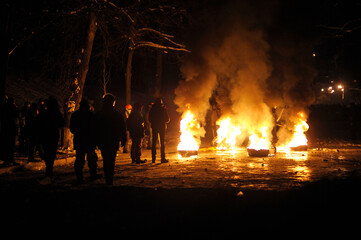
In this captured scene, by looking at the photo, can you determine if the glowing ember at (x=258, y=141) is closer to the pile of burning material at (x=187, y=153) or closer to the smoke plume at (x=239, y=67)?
the smoke plume at (x=239, y=67)

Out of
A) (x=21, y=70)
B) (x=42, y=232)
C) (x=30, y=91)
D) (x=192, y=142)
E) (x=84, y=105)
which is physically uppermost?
(x=21, y=70)

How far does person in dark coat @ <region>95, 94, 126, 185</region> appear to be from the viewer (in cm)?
742

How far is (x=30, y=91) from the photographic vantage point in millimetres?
22156

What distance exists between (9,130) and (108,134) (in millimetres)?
5029

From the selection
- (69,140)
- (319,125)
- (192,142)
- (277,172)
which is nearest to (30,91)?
(69,140)

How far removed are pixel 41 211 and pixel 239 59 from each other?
1346 centimetres

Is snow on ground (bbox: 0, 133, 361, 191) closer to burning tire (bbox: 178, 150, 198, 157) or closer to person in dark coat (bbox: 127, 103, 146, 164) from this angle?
person in dark coat (bbox: 127, 103, 146, 164)

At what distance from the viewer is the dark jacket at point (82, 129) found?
7.73 m

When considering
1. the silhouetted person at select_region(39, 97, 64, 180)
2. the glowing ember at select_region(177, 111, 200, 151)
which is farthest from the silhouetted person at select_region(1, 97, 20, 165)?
the glowing ember at select_region(177, 111, 200, 151)

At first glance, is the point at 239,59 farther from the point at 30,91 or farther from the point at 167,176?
the point at 30,91

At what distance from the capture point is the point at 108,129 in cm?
744

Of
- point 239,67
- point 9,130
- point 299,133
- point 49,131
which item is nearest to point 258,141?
point 299,133

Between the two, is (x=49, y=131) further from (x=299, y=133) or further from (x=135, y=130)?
(x=299, y=133)

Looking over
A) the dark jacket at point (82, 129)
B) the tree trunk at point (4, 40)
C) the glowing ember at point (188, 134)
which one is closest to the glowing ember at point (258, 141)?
the glowing ember at point (188, 134)
